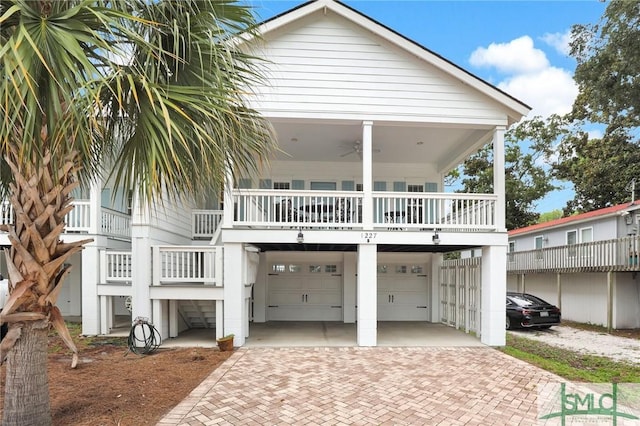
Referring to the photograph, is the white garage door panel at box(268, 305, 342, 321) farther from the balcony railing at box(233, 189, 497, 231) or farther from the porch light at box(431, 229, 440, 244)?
the porch light at box(431, 229, 440, 244)

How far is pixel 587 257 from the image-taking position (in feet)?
44.3

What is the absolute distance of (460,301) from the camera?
34.6 feet

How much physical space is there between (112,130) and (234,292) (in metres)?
4.93

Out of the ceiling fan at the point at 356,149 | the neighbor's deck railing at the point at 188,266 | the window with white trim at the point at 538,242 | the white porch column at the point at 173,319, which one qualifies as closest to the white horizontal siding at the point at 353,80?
the ceiling fan at the point at 356,149

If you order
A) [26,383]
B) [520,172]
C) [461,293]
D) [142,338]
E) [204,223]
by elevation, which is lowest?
[142,338]

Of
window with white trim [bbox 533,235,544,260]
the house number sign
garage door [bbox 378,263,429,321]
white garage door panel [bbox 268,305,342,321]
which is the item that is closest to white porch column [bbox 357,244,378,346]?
the house number sign

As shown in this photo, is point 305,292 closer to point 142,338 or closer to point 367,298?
point 367,298

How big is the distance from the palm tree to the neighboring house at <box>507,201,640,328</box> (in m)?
13.7

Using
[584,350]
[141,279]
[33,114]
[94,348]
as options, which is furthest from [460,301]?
[33,114]

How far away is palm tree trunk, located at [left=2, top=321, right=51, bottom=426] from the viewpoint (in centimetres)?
Answer: 369

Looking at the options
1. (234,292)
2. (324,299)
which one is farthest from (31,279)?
(324,299)

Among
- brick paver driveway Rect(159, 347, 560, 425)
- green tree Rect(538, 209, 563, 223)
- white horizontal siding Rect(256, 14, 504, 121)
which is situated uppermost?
white horizontal siding Rect(256, 14, 504, 121)

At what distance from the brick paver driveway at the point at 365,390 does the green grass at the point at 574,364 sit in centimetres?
44

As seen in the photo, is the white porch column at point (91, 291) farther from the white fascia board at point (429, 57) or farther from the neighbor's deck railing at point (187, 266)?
the white fascia board at point (429, 57)
